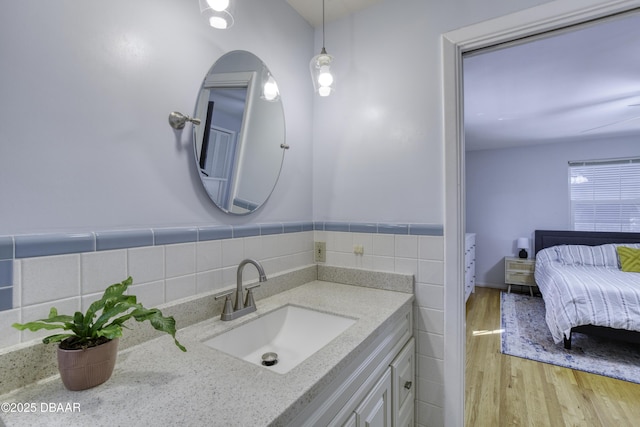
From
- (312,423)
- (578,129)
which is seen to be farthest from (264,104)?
(578,129)

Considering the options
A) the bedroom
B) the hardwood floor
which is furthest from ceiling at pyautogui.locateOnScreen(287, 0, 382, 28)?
the bedroom

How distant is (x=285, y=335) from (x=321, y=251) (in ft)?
1.97

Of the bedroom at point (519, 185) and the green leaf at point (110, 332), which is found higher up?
the bedroom at point (519, 185)

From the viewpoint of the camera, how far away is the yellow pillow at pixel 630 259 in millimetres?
3469

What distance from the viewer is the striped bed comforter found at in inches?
99.2

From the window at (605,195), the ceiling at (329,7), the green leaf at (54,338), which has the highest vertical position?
the ceiling at (329,7)

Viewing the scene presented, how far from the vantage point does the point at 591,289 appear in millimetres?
2666

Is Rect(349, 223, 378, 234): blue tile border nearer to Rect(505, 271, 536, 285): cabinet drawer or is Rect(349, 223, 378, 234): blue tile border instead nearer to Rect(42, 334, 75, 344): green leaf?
Rect(42, 334, 75, 344): green leaf

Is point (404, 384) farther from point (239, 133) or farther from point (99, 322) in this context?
point (239, 133)

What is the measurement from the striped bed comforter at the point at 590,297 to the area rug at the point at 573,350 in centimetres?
17

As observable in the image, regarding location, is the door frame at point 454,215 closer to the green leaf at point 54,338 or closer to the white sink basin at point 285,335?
the white sink basin at point 285,335

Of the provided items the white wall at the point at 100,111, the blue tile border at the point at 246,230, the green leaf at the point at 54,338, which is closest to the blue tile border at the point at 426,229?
the blue tile border at the point at 246,230

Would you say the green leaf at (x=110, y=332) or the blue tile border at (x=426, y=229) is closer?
the green leaf at (x=110, y=332)

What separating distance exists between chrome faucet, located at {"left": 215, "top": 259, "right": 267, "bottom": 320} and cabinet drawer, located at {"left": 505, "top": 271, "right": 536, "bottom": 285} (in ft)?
15.0
